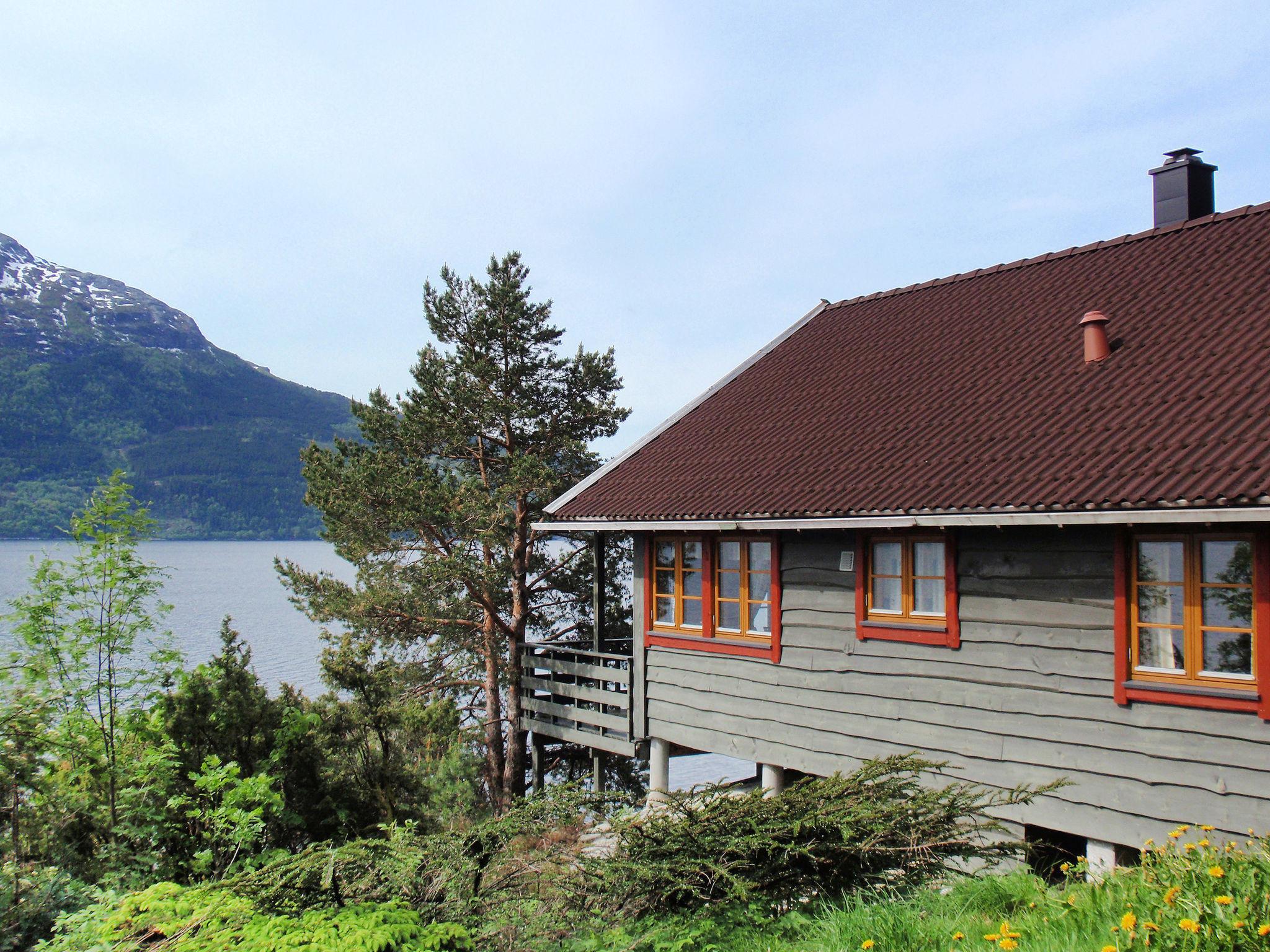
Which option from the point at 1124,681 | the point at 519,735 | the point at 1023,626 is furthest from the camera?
the point at 519,735

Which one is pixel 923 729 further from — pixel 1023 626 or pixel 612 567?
pixel 612 567

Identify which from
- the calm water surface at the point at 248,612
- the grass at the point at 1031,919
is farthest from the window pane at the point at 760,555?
the grass at the point at 1031,919

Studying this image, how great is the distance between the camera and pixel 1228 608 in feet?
22.7

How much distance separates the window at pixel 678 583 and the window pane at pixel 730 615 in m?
0.30

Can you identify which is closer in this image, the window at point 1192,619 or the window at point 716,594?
the window at point 1192,619

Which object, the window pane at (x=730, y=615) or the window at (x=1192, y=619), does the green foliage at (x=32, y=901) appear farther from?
the window at (x=1192, y=619)

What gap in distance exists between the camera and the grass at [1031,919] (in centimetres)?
398

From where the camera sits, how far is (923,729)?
9.02 m

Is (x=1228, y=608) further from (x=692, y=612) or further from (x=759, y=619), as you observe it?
(x=692, y=612)

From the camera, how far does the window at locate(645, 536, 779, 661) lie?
10.7m

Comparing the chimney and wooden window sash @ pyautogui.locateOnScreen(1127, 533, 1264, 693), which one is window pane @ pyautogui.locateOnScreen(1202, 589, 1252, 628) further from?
the chimney

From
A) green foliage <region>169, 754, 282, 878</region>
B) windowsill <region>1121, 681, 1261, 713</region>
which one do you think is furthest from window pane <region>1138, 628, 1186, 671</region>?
green foliage <region>169, 754, 282, 878</region>

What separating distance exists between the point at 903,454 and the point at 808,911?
508cm

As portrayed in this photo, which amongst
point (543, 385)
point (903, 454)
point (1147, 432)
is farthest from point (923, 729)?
point (543, 385)
